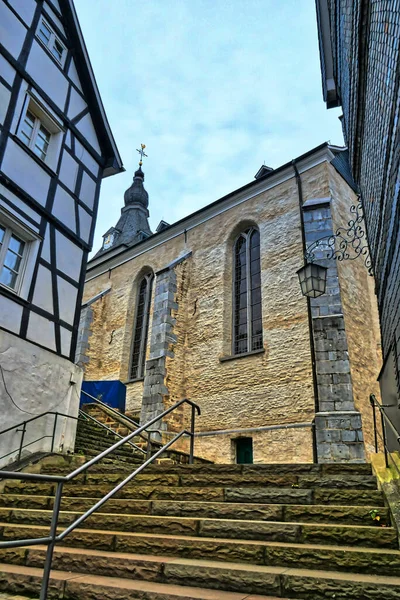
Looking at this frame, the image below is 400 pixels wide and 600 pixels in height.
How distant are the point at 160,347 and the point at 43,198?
6140 mm

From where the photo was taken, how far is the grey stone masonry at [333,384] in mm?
9008

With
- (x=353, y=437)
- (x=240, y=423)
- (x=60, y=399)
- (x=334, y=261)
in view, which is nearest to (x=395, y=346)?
(x=353, y=437)

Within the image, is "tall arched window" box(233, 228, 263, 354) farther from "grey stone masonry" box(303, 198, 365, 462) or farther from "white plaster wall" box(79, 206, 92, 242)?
"white plaster wall" box(79, 206, 92, 242)

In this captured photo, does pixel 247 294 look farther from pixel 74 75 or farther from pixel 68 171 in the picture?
pixel 74 75

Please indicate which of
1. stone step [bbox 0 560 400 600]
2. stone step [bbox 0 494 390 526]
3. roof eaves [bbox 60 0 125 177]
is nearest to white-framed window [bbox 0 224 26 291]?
roof eaves [bbox 60 0 125 177]

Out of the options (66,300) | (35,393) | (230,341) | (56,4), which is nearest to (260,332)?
(230,341)

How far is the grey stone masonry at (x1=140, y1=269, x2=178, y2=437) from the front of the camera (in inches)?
496

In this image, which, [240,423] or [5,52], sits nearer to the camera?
[5,52]

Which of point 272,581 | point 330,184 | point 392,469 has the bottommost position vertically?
point 272,581

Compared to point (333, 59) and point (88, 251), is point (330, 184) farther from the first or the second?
point (88, 251)

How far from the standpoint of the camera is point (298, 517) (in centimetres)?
341

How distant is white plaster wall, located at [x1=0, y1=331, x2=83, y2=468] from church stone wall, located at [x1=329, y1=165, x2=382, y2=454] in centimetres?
614

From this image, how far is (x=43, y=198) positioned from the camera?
8.58 meters

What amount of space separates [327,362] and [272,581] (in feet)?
25.0
